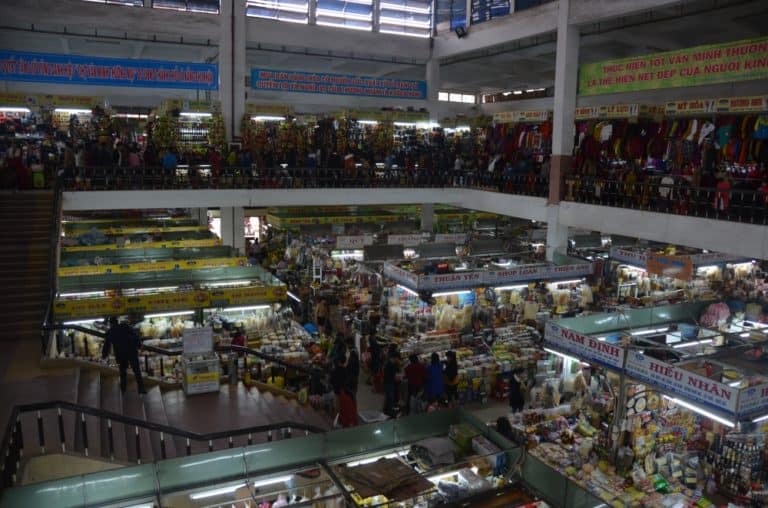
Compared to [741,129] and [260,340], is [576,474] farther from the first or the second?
[741,129]

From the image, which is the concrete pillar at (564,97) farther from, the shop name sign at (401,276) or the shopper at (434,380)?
the shopper at (434,380)

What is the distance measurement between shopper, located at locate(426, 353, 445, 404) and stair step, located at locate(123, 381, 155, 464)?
4.74 meters

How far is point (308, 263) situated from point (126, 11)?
902 centimetres

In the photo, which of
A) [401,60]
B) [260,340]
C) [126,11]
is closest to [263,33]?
[126,11]

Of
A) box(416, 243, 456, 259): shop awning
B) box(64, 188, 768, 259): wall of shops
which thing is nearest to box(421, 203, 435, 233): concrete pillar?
box(64, 188, 768, 259): wall of shops

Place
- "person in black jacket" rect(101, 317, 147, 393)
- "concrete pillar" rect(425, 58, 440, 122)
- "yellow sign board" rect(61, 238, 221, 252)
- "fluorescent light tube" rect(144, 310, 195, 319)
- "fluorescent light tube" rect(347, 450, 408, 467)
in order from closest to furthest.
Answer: "fluorescent light tube" rect(347, 450, 408, 467) < "person in black jacket" rect(101, 317, 147, 393) < "fluorescent light tube" rect(144, 310, 195, 319) < "yellow sign board" rect(61, 238, 221, 252) < "concrete pillar" rect(425, 58, 440, 122)

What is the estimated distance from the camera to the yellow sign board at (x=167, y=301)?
36.4ft

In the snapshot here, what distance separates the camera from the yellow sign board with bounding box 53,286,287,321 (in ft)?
36.4

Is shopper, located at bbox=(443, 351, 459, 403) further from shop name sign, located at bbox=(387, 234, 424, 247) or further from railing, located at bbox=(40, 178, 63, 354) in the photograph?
railing, located at bbox=(40, 178, 63, 354)

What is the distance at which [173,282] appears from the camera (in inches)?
520

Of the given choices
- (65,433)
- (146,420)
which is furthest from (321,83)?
(65,433)

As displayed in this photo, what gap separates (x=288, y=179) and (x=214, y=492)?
13.2 m

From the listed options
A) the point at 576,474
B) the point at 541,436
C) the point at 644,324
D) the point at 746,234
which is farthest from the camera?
the point at 746,234

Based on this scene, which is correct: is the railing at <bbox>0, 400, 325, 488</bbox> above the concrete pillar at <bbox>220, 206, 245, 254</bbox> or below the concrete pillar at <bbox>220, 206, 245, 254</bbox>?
below
